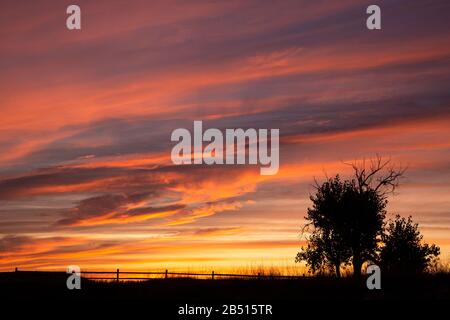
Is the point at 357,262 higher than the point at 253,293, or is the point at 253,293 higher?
the point at 357,262

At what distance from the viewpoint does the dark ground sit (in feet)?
127

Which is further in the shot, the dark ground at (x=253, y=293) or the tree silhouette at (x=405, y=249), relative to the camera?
the tree silhouette at (x=405, y=249)

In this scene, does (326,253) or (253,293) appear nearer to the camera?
(253,293)

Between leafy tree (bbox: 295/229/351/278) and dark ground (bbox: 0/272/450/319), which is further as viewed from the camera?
leafy tree (bbox: 295/229/351/278)

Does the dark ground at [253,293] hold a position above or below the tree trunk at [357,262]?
below

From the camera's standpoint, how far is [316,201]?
7156 cm

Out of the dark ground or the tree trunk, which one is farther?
the tree trunk

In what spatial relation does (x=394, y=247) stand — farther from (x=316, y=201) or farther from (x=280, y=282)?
(x=280, y=282)

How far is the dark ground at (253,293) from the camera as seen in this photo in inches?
1529

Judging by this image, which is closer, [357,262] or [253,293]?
[253,293]

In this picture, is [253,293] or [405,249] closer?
[253,293]

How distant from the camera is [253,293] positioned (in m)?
48.4

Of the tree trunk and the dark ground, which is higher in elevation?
the tree trunk
